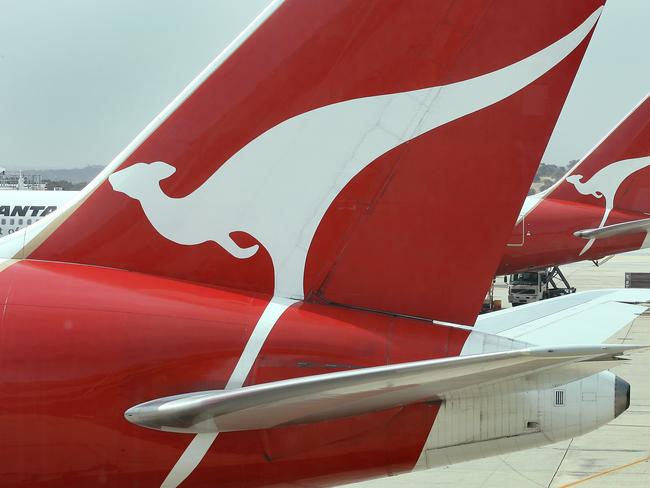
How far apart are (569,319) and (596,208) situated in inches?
938

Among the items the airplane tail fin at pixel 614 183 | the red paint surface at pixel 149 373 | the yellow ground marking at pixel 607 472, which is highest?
the airplane tail fin at pixel 614 183

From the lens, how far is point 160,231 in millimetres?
6461

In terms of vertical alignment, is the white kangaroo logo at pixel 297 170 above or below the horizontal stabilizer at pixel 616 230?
below

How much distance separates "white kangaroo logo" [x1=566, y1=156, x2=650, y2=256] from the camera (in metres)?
30.8

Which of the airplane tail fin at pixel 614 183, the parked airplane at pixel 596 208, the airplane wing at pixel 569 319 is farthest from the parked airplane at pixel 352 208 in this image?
the airplane tail fin at pixel 614 183

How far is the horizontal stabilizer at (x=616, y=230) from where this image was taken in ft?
97.6

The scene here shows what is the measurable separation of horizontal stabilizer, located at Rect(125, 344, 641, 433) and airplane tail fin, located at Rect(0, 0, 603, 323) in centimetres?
118

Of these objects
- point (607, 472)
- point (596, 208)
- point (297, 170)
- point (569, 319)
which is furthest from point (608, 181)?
point (297, 170)

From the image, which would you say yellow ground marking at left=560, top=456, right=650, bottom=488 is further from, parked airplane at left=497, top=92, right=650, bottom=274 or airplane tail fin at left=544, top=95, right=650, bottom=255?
airplane tail fin at left=544, top=95, right=650, bottom=255

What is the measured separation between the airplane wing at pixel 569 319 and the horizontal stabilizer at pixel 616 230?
21.4 metres

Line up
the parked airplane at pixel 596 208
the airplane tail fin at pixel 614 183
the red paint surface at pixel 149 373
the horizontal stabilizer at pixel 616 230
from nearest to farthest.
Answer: the red paint surface at pixel 149 373, the horizontal stabilizer at pixel 616 230, the airplane tail fin at pixel 614 183, the parked airplane at pixel 596 208

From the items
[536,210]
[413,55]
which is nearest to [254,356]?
[413,55]

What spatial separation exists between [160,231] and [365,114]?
1.60 m

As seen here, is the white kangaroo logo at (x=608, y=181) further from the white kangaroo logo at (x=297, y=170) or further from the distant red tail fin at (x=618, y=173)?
the white kangaroo logo at (x=297, y=170)
